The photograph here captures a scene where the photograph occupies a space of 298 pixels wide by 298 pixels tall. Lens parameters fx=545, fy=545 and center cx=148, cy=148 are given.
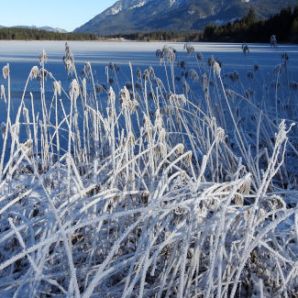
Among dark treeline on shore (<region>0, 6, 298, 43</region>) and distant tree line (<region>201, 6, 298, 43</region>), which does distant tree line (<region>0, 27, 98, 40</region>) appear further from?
distant tree line (<region>201, 6, 298, 43</region>)

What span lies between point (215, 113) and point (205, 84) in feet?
2.39

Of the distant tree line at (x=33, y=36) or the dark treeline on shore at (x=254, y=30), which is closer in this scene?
the dark treeline on shore at (x=254, y=30)

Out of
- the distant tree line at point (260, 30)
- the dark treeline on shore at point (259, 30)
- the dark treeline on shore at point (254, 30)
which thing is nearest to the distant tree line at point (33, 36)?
the dark treeline on shore at point (254, 30)

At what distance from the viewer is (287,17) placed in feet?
84.0

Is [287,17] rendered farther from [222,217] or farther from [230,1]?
[230,1]

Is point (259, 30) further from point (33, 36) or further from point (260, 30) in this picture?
point (33, 36)

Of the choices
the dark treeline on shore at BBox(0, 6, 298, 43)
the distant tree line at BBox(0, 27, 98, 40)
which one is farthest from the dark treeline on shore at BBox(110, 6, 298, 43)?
the distant tree line at BBox(0, 27, 98, 40)

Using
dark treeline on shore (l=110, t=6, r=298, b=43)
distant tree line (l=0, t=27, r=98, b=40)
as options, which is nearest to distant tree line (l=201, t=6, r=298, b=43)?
dark treeline on shore (l=110, t=6, r=298, b=43)

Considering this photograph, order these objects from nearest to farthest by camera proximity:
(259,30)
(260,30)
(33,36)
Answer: (260,30) < (259,30) < (33,36)

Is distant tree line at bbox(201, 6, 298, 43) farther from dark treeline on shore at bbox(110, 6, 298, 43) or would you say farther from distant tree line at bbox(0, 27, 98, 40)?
distant tree line at bbox(0, 27, 98, 40)

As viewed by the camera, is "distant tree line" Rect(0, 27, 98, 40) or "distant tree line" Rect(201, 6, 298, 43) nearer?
"distant tree line" Rect(201, 6, 298, 43)

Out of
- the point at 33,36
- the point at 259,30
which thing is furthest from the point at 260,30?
the point at 33,36

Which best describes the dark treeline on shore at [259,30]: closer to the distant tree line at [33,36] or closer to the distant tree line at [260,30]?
the distant tree line at [260,30]

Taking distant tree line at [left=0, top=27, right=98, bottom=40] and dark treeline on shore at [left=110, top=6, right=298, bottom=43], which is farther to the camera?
distant tree line at [left=0, top=27, right=98, bottom=40]
